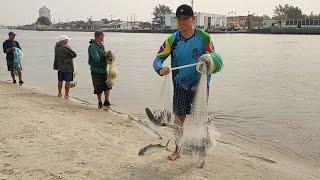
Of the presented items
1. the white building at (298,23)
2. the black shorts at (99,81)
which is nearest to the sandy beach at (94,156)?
the black shorts at (99,81)

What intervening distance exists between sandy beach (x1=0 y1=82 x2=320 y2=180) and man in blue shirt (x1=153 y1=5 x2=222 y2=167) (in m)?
0.69

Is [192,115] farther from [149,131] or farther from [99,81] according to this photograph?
[99,81]

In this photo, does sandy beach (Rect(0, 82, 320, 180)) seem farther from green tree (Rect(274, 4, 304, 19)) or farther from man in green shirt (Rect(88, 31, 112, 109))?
green tree (Rect(274, 4, 304, 19))

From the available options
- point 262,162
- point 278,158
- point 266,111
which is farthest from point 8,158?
point 266,111

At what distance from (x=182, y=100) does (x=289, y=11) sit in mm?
174040

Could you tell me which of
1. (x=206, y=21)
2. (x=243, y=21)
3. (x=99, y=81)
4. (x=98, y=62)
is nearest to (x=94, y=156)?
(x=98, y=62)

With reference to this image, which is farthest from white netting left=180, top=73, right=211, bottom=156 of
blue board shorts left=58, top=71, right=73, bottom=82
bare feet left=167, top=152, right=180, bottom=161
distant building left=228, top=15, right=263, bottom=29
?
distant building left=228, top=15, right=263, bottom=29

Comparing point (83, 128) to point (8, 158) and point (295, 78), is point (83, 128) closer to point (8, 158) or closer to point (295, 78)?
point (8, 158)

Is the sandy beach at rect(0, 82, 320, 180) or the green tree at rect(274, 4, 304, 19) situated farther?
the green tree at rect(274, 4, 304, 19)

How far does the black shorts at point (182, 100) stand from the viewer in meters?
5.62

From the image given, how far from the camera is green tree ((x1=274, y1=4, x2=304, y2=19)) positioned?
16338 centimetres

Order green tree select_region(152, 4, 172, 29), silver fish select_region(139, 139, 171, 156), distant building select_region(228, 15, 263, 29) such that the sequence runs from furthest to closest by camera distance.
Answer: green tree select_region(152, 4, 172, 29) → distant building select_region(228, 15, 263, 29) → silver fish select_region(139, 139, 171, 156)

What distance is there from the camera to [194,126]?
18.1ft

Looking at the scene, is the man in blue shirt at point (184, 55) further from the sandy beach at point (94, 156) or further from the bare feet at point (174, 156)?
the sandy beach at point (94, 156)
